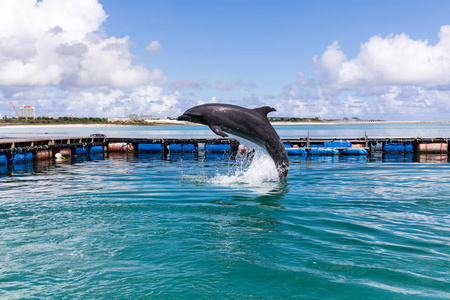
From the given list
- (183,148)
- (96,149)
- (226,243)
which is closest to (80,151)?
(96,149)

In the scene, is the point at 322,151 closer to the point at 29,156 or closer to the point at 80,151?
the point at 80,151

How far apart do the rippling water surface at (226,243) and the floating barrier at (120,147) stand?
93.7 ft

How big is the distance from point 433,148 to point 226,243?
40440 mm

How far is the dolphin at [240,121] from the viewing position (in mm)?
13742

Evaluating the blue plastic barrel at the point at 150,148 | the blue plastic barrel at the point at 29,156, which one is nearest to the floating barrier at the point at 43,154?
the blue plastic barrel at the point at 29,156

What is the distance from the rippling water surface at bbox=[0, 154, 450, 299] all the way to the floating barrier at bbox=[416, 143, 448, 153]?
2871 cm

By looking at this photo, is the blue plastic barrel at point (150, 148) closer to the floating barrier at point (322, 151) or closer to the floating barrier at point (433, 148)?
the floating barrier at point (322, 151)

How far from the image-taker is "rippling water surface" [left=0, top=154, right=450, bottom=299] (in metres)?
6.44

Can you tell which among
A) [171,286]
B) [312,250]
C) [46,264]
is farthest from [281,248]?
[46,264]

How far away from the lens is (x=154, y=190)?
16.2 metres

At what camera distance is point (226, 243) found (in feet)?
28.4

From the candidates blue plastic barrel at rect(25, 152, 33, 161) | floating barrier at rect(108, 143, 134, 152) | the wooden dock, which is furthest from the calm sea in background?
floating barrier at rect(108, 143, 134, 152)

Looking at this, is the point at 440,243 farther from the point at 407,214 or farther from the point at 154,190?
the point at 154,190

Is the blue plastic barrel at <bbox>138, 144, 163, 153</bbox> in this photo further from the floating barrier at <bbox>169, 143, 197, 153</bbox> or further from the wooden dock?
the floating barrier at <bbox>169, 143, 197, 153</bbox>
